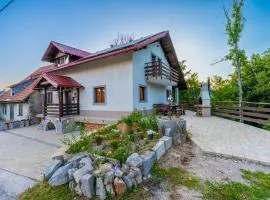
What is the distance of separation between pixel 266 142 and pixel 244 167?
2465 millimetres

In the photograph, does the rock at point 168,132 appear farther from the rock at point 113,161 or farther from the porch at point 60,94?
the porch at point 60,94

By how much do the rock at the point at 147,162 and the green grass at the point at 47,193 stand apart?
137 centimetres

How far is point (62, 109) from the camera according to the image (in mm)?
11094

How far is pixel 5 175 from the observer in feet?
14.8

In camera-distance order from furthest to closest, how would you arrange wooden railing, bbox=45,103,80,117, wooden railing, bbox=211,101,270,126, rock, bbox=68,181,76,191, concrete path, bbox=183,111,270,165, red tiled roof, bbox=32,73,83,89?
1. wooden railing, bbox=45,103,80,117
2. red tiled roof, bbox=32,73,83,89
3. wooden railing, bbox=211,101,270,126
4. concrete path, bbox=183,111,270,165
5. rock, bbox=68,181,76,191

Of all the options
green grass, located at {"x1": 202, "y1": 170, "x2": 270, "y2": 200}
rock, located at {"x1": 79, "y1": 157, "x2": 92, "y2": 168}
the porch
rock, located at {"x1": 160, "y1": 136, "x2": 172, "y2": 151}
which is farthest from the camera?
the porch

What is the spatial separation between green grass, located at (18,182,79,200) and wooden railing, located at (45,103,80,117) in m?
7.89

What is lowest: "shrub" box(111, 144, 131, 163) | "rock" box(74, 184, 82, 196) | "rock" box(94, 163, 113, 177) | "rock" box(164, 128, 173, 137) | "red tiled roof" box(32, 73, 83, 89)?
"rock" box(74, 184, 82, 196)

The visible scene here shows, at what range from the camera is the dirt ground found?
3051 mm

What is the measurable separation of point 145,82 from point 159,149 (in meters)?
7.45

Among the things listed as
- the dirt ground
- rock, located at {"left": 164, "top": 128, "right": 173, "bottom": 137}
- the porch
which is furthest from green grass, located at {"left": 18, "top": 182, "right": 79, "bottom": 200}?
the porch

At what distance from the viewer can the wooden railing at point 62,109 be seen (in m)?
11.1

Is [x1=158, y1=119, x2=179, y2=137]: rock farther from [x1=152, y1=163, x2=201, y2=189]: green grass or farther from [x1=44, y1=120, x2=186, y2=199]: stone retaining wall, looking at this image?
[x1=152, y1=163, x2=201, y2=189]: green grass

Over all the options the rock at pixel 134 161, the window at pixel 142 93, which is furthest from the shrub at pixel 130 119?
the window at pixel 142 93
